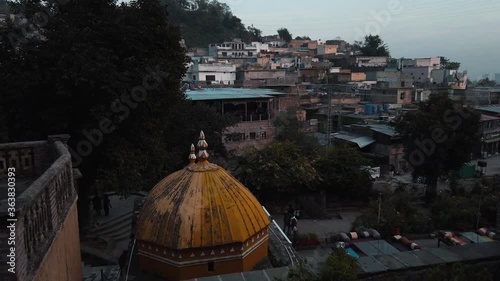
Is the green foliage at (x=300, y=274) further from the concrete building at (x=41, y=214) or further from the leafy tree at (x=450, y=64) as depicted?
the leafy tree at (x=450, y=64)

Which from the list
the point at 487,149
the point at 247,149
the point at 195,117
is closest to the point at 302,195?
the point at 247,149

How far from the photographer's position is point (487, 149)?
138ft

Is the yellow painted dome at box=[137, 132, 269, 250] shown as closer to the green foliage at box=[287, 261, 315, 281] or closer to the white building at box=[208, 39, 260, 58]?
the green foliage at box=[287, 261, 315, 281]

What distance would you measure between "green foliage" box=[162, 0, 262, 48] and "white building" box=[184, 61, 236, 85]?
34.8 m

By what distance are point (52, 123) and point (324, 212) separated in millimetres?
15992

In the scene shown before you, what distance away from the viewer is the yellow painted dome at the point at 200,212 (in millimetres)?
9055

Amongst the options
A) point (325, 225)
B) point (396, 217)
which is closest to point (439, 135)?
point (396, 217)

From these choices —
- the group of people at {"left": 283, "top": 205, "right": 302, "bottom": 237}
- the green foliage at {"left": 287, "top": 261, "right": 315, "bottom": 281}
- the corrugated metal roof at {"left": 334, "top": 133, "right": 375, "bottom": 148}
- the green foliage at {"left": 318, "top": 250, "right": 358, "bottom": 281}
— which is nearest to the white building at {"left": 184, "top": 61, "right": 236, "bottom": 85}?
the corrugated metal roof at {"left": 334, "top": 133, "right": 375, "bottom": 148}

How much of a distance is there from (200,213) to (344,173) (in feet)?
57.5

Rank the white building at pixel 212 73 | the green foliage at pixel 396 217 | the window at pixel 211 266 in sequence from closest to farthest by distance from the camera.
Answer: the window at pixel 211 266 → the green foliage at pixel 396 217 → the white building at pixel 212 73

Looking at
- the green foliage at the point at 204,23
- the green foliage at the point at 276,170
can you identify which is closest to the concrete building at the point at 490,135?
the green foliage at the point at 276,170

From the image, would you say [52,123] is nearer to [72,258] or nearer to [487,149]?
[72,258]

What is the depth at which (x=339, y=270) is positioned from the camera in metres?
5.58

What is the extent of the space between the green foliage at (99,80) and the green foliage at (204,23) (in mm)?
76315
